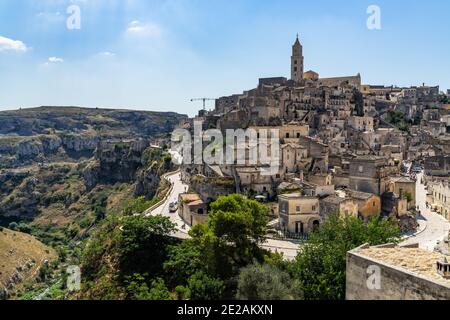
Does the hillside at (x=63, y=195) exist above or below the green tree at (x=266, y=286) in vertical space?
below

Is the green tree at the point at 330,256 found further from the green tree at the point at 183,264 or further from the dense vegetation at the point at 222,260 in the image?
the green tree at the point at 183,264

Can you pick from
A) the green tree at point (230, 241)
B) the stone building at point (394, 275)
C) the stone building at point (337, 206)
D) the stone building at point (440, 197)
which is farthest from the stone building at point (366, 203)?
the stone building at point (394, 275)

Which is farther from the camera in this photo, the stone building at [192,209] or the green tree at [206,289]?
the stone building at [192,209]

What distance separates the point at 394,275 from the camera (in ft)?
47.7

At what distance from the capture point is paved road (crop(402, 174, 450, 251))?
118ft

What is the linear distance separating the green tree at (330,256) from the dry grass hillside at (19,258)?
5701 centimetres

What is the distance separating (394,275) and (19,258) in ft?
251

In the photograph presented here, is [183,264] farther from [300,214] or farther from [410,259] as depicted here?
[410,259]

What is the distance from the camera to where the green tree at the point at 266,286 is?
19.2 m

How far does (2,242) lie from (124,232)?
169 feet

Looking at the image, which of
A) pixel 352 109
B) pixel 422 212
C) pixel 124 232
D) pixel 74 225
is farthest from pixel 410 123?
pixel 74 225

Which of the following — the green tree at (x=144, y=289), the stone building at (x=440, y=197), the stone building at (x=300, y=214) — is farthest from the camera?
the stone building at (x=440, y=197)

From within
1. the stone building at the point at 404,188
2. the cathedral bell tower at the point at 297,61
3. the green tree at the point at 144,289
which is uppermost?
the cathedral bell tower at the point at 297,61
